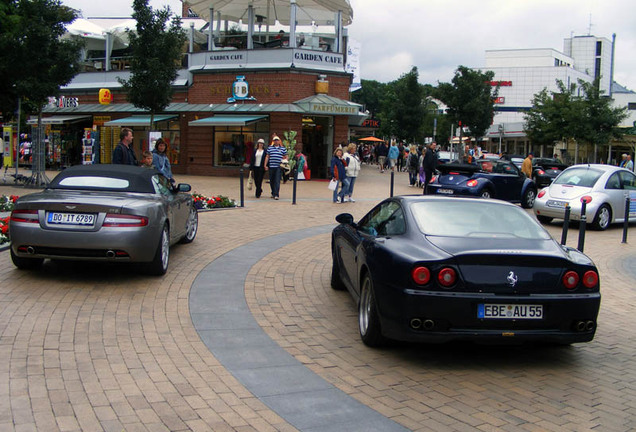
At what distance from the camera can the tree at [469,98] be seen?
123 ft

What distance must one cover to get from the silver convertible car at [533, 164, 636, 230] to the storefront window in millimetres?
17510

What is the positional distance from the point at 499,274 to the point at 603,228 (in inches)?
456

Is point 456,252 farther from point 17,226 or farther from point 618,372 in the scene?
point 17,226

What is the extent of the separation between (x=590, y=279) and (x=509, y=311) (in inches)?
30.8

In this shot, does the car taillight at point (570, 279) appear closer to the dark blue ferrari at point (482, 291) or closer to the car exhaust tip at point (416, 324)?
the dark blue ferrari at point (482, 291)

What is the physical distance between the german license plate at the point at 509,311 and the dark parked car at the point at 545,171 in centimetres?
2544

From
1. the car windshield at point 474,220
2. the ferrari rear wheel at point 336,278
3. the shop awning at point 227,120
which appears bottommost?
the ferrari rear wheel at point 336,278

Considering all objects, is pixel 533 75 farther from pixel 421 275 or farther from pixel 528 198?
pixel 421 275

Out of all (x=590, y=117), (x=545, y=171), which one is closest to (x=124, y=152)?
(x=545, y=171)

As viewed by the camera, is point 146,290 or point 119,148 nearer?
point 146,290

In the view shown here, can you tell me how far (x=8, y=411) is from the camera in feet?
13.0

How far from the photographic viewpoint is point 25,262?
25.1ft

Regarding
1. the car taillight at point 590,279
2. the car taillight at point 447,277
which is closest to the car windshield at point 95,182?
the car taillight at point 447,277

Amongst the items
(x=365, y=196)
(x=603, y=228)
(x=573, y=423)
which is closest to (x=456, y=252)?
(x=573, y=423)
